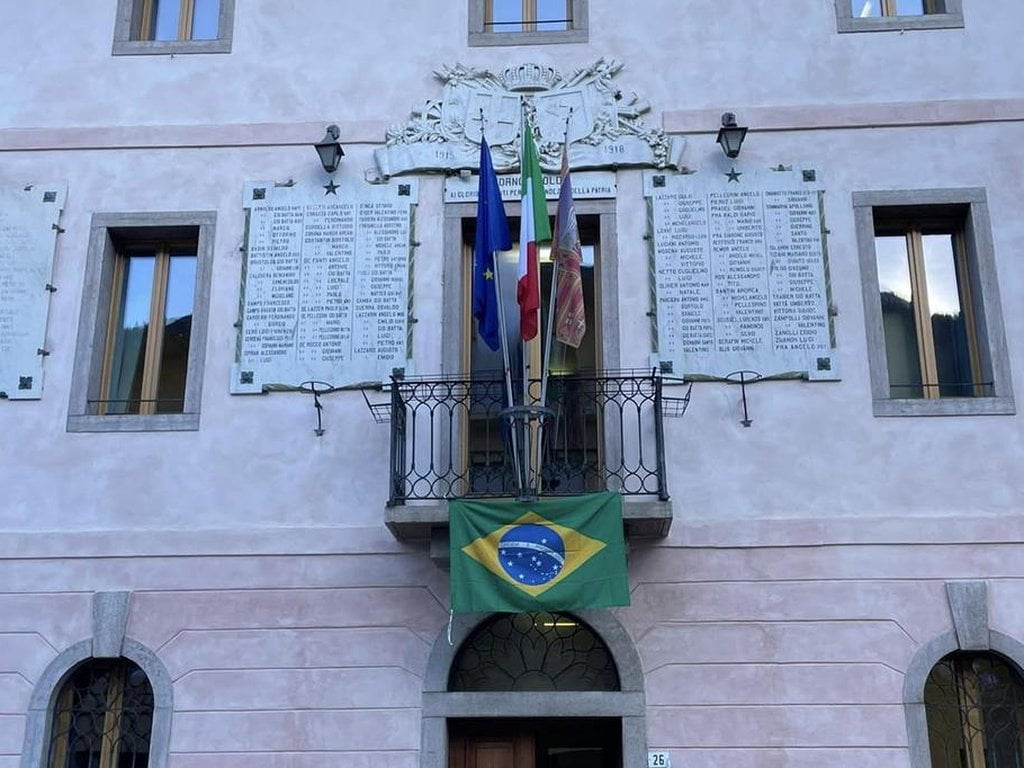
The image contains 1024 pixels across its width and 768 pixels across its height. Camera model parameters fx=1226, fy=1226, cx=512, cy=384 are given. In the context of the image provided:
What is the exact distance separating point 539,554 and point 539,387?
153 centimetres

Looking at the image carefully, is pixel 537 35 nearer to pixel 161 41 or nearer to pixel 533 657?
pixel 161 41

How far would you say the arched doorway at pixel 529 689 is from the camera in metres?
8.69

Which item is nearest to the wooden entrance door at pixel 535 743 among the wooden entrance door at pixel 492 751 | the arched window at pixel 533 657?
the wooden entrance door at pixel 492 751

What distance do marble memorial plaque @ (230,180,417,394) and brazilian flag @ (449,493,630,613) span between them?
5.42ft

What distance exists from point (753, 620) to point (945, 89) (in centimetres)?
467

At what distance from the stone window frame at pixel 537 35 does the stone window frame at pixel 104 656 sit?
17.7ft

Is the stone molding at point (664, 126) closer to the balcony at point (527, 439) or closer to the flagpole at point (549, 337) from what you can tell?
the flagpole at point (549, 337)

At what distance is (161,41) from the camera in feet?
35.2

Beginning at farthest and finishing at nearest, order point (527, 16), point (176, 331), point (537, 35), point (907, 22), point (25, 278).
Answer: point (527, 16) < point (537, 35) < point (907, 22) < point (176, 331) < point (25, 278)

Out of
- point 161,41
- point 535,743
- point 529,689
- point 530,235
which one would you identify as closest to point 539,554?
point 529,689

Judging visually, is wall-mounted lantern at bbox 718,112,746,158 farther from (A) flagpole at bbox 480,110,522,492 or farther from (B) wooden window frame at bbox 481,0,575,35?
(A) flagpole at bbox 480,110,522,492

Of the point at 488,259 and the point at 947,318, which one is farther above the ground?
the point at 488,259

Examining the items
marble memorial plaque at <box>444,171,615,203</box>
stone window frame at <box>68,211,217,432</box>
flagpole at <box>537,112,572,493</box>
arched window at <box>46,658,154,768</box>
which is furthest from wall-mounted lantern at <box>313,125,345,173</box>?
arched window at <box>46,658,154,768</box>

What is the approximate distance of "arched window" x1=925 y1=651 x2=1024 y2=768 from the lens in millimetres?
8570
